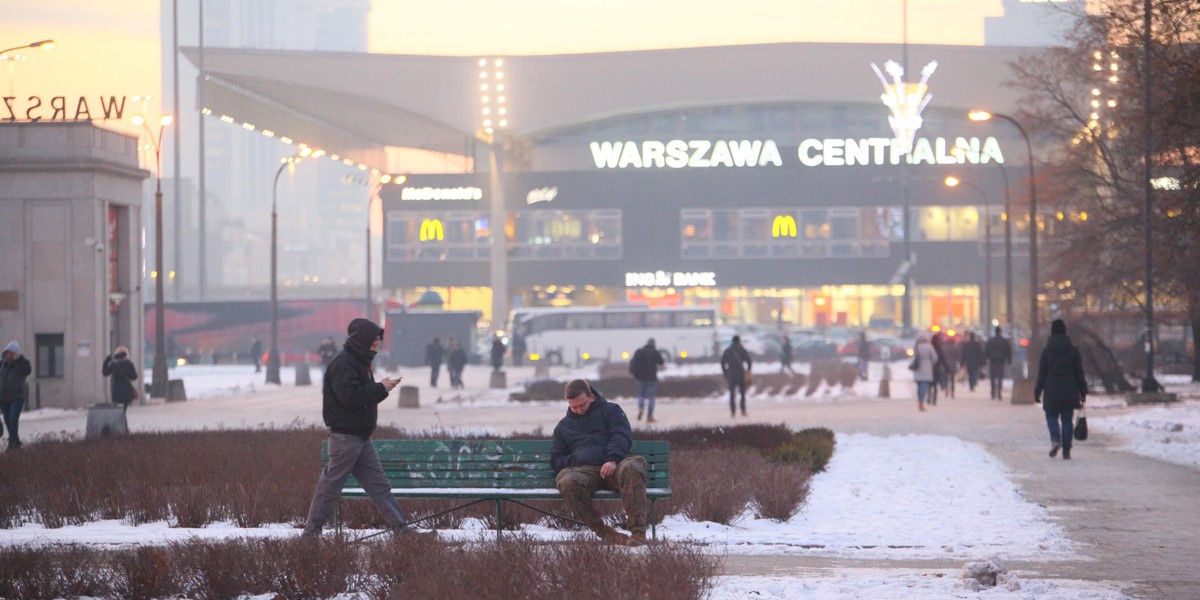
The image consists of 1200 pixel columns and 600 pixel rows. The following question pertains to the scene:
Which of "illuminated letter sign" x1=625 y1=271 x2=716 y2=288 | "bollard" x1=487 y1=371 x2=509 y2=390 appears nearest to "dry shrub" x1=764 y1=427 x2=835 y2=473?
"bollard" x1=487 y1=371 x2=509 y2=390

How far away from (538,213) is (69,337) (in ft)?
171

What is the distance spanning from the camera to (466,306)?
9156 centimetres

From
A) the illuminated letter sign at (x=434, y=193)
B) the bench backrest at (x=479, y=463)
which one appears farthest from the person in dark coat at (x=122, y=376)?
the illuminated letter sign at (x=434, y=193)

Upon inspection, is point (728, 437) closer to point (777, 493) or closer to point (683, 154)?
point (777, 493)

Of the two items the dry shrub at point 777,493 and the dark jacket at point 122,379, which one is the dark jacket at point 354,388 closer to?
the dry shrub at point 777,493

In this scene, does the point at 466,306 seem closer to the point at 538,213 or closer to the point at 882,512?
the point at 538,213

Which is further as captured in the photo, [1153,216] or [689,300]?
[689,300]

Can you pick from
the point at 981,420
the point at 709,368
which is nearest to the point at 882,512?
the point at 981,420

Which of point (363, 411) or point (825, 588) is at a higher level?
point (363, 411)

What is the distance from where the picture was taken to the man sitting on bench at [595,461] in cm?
1157

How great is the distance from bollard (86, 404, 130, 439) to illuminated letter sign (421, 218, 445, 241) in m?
65.5

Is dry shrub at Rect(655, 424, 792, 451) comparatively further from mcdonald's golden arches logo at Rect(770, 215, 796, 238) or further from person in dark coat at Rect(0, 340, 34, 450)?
mcdonald's golden arches logo at Rect(770, 215, 796, 238)

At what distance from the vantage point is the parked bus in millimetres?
72938

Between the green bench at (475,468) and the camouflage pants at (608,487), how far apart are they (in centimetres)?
35
